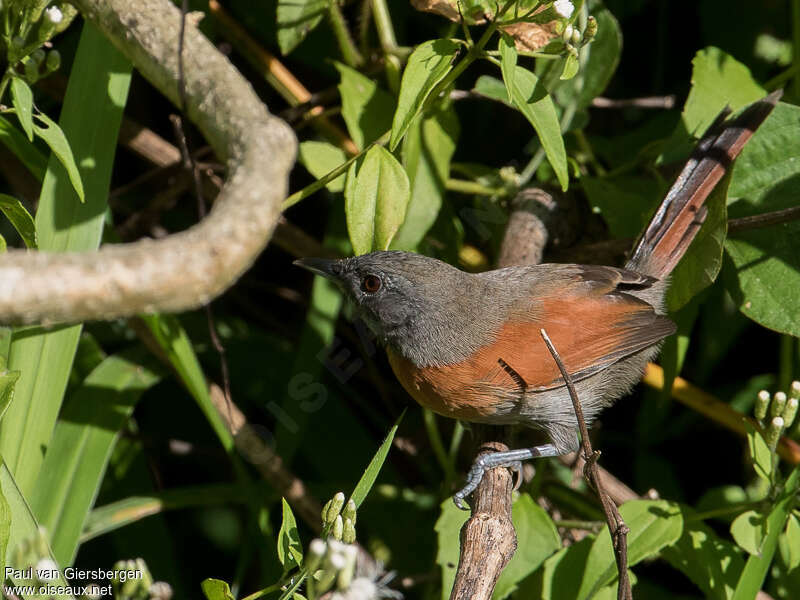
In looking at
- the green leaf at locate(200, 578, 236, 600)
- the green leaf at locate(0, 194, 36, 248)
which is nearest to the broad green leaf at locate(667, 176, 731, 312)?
the green leaf at locate(200, 578, 236, 600)

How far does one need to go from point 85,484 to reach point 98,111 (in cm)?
133

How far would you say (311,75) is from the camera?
427 centimetres

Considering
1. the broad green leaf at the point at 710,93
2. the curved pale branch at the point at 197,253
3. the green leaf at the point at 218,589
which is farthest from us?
the broad green leaf at the point at 710,93

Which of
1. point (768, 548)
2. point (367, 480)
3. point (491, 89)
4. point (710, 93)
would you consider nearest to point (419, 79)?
point (491, 89)

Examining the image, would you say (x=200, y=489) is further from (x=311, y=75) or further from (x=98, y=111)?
(x=311, y=75)

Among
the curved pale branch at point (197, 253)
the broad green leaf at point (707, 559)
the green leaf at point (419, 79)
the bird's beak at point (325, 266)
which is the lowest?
the broad green leaf at point (707, 559)

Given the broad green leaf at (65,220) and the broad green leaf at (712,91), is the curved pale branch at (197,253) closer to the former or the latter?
the broad green leaf at (65,220)

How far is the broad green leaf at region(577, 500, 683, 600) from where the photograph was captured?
2.74 metres

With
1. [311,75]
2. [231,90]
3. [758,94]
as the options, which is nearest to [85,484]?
[231,90]

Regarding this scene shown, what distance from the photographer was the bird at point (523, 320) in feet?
10.5

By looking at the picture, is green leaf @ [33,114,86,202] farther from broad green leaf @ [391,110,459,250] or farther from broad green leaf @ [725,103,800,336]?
broad green leaf @ [725,103,800,336]

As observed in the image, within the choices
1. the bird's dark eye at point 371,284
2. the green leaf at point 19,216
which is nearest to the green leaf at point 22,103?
the green leaf at point 19,216

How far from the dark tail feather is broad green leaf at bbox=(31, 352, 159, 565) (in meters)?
2.12

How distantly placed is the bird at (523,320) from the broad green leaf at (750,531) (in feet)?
2.32
